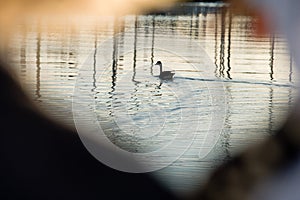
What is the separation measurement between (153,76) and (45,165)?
6866 mm

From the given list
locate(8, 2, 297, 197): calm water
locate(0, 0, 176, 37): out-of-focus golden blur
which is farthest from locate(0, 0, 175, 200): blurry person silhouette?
locate(0, 0, 176, 37): out-of-focus golden blur

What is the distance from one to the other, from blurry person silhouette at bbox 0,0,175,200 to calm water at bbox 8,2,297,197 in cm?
7

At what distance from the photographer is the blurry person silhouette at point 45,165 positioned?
1183 mm

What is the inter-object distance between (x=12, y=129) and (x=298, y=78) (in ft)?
3.94

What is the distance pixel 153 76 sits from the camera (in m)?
8.30

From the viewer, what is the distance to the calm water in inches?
75.9

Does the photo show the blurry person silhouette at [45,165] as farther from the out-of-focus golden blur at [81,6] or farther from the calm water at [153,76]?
the out-of-focus golden blur at [81,6]

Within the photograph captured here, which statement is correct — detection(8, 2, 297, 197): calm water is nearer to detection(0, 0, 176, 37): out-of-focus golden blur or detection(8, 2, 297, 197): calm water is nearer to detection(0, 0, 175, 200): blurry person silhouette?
detection(0, 0, 175, 200): blurry person silhouette

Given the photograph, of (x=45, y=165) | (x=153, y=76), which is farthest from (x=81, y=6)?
(x=153, y=76)

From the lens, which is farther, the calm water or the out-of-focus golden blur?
the calm water

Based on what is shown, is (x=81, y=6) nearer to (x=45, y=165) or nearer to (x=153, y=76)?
(x=45, y=165)

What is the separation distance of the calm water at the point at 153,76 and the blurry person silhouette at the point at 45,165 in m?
0.07

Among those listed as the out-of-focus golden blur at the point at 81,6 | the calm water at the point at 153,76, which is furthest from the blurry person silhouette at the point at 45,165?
the out-of-focus golden blur at the point at 81,6

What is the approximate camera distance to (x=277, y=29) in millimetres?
519
